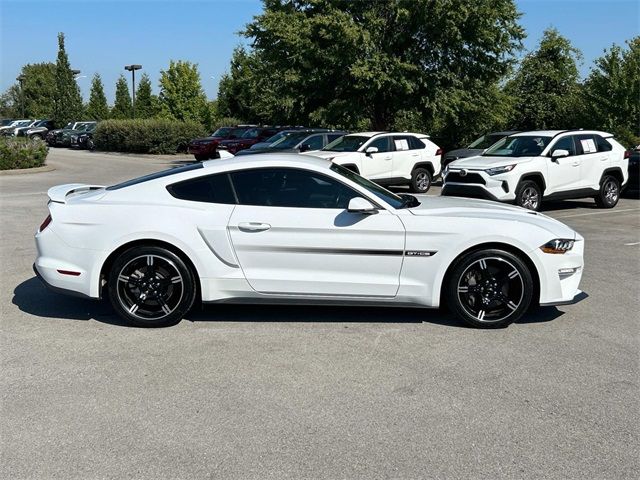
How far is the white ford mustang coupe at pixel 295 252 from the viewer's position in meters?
5.20

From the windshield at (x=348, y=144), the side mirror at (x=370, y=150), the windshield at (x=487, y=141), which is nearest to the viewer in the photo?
the side mirror at (x=370, y=150)

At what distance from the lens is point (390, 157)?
16516 millimetres

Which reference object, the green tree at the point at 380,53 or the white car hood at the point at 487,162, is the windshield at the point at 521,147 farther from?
the green tree at the point at 380,53

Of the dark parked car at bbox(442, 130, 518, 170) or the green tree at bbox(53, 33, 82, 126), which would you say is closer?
the dark parked car at bbox(442, 130, 518, 170)

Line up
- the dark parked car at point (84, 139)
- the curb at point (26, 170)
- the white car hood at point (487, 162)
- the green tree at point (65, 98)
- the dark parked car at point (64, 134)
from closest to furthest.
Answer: the white car hood at point (487, 162), the curb at point (26, 170), the dark parked car at point (84, 139), the dark parked car at point (64, 134), the green tree at point (65, 98)

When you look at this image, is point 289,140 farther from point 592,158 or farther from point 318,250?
point 318,250

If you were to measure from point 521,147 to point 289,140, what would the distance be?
27.7 ft

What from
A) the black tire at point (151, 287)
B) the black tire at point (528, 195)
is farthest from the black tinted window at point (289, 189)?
the black tire at point (528, 195)

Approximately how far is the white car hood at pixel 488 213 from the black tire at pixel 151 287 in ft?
6.72

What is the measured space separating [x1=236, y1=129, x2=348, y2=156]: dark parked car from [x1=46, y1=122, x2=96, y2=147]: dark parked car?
93.3ft

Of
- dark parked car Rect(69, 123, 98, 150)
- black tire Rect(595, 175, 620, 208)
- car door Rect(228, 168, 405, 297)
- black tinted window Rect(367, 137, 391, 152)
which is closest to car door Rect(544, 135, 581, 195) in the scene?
black tire Rect(595, 175, 620, 208)

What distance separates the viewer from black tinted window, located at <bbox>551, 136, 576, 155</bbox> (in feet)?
43.0

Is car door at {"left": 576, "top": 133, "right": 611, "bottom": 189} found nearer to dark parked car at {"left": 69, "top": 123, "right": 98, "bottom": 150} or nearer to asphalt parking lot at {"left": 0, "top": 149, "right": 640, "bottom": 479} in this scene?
asphalt parking lot at {"left": 0, "top": 149, "right": 640, "bottom": 479}

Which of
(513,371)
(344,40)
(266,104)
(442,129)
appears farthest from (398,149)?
(266,104)
